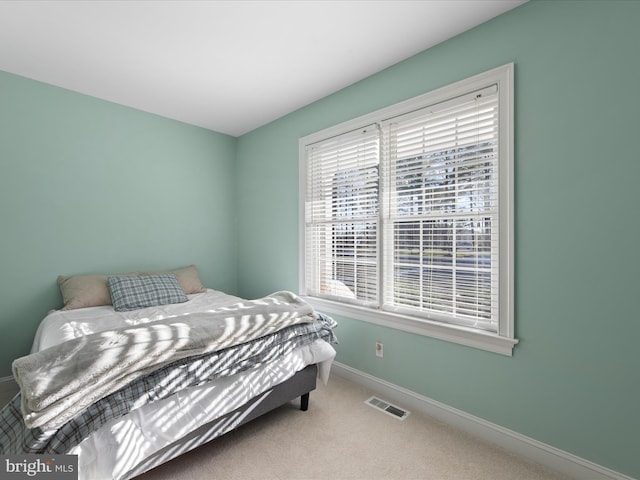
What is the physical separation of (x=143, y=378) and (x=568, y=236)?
2304mm

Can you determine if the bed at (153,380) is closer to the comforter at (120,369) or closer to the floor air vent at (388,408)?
the comforter at (120,369)

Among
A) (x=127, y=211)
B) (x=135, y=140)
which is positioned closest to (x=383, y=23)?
(x=135, y=140)

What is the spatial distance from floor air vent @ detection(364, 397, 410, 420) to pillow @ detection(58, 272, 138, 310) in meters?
2.48

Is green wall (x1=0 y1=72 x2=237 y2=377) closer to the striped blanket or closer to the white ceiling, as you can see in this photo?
the white ceiling

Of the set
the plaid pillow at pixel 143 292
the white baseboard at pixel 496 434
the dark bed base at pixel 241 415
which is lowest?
the white baseboard at pixel 496 434

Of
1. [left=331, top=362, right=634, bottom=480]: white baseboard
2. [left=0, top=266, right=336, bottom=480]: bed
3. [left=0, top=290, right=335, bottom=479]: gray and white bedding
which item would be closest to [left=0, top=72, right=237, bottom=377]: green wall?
[left=0, top=266, right=336, bottom=480]: bed

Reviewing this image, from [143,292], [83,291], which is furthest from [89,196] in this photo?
[143,292]

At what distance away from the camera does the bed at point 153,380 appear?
4.08ft

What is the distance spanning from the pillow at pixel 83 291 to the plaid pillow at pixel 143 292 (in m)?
0.08

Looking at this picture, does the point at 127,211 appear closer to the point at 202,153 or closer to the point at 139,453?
the point at 202,153

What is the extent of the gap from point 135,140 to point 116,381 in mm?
2778

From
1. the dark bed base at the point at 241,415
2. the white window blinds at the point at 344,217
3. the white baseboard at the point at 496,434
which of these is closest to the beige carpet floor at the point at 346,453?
the white baseboard at the point at 496,434

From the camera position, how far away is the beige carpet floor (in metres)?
1.67

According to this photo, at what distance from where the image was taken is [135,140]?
331 centimetres
